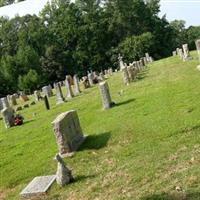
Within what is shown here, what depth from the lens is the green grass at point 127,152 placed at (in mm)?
10617

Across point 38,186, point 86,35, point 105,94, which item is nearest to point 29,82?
point 86,35

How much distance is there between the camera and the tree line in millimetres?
82413

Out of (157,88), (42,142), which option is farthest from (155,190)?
(157,88)

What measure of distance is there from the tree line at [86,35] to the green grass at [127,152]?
5580 cm

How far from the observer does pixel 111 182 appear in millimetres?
11367

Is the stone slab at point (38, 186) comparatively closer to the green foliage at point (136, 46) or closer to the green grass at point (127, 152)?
the green grass at point (127, 152)

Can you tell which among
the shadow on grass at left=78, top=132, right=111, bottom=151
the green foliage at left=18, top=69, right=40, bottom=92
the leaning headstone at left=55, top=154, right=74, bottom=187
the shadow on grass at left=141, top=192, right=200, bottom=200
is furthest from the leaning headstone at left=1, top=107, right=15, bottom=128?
the green foliage at left=18, top=69, right=40, bottom=92

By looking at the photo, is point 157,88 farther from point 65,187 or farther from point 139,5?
point 139,5

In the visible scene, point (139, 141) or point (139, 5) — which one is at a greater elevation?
point (139, 5)

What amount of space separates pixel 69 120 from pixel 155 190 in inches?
256

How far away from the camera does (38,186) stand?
12.3m

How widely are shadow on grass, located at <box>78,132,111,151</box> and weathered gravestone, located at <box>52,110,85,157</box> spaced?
0.25 meters

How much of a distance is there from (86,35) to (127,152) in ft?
248

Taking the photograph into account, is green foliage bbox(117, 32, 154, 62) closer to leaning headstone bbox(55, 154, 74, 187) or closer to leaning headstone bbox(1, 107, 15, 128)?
leaning headstone bbox(1, 107, 15, 128)
